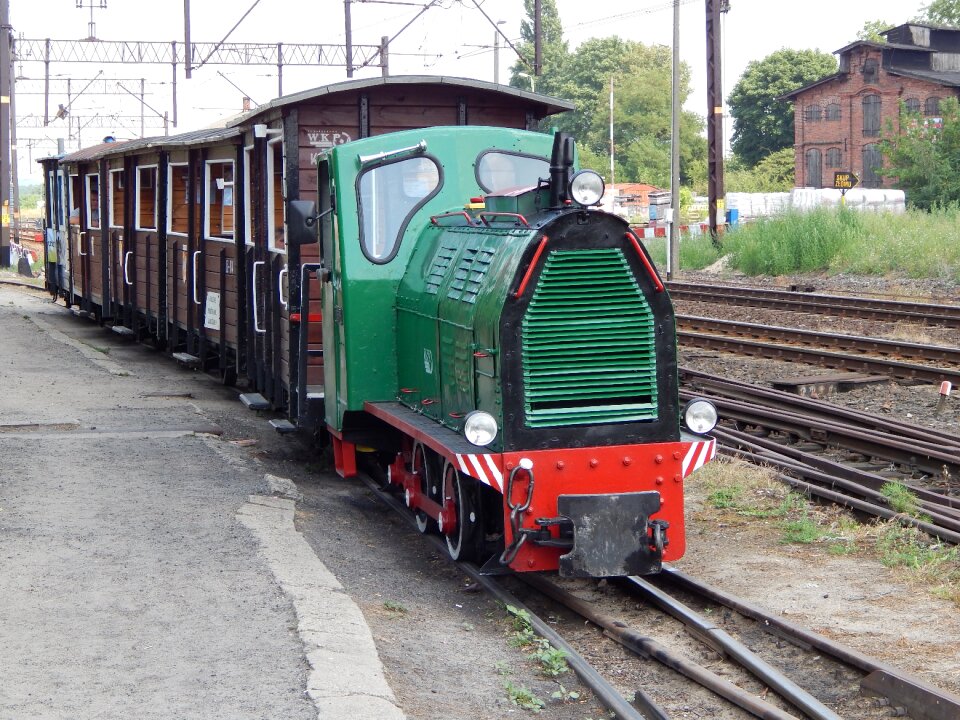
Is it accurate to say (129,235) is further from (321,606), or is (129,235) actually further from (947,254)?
(947,254)

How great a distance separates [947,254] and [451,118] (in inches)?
729

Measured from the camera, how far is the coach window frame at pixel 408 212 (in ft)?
26.5

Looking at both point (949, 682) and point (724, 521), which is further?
point (724, 521)

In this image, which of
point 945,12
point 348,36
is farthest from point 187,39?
point 945,12

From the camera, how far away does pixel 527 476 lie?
629 cm

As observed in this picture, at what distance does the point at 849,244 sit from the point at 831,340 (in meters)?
13.0

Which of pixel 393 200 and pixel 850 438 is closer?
pixel 393 200

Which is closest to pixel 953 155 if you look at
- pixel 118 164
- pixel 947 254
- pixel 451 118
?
pixel 947 254

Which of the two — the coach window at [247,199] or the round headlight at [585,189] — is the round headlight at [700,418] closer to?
the round headlight at [585,189]

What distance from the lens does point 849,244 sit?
1117 inches


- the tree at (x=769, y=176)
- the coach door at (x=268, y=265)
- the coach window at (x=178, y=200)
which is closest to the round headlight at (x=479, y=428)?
the coach door at (x=268, y=265)

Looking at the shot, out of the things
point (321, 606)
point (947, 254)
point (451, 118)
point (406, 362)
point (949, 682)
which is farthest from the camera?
point (947, 254)

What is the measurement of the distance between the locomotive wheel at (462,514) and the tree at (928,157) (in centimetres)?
3474

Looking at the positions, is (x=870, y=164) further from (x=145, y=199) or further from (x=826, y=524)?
(x=826, y=524)
